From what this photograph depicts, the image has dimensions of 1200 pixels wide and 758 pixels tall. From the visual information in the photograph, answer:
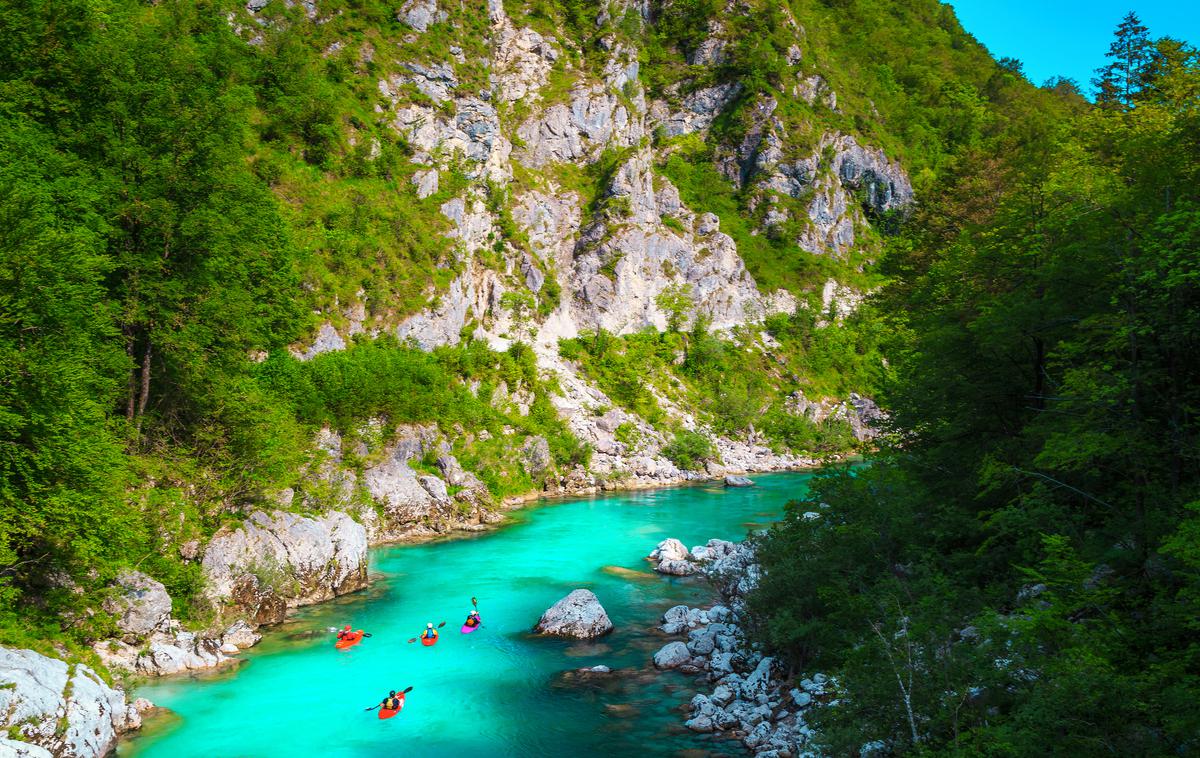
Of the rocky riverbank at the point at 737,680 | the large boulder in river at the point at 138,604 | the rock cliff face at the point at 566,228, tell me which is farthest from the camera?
the rock cliff face at the point at 566,228

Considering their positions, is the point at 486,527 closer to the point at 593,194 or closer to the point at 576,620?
the point at 576,620

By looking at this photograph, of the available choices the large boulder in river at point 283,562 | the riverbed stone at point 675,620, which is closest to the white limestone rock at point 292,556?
the large boulder in river at point 283,562

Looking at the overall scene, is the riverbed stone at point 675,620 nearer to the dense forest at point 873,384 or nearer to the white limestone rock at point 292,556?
the dense forest at point 873,384

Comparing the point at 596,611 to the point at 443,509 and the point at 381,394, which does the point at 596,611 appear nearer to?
the point at 443,509

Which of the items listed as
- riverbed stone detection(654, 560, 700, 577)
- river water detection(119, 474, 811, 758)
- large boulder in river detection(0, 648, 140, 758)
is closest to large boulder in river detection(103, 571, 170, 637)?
river water detection(119, 474, 811, 758)

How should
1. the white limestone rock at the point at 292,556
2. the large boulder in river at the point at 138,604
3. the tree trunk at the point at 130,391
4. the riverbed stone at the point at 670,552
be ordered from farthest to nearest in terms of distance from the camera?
the riverbed stone at the point at 670,552, the tree trunk at the point at 130,391, the white limestone rock at the point at 292,556, the large boulder in river at the point at 138,604
